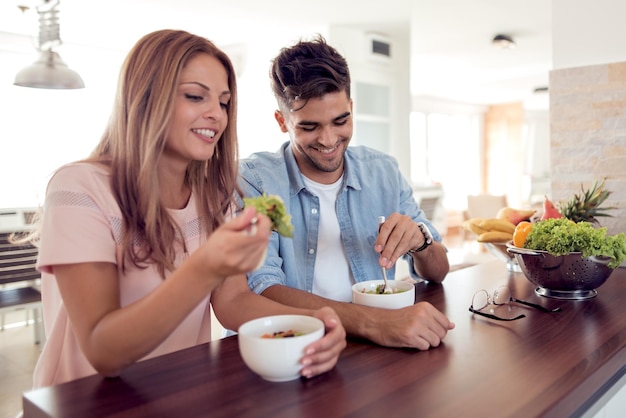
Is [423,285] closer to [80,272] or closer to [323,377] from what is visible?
[323,377]

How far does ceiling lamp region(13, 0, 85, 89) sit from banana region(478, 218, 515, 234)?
3.41 m

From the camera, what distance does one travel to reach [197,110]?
1206mm

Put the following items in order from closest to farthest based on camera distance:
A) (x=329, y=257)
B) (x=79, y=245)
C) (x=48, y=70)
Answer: (x=79, y=245) < (x=329, y=257) < (x=48, y=70)

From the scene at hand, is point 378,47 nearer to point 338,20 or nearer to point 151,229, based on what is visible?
point 338,20

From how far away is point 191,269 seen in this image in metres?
0.85

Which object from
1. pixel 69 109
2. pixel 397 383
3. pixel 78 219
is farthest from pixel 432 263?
pixel 69 109

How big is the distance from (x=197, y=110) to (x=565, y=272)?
1.01m

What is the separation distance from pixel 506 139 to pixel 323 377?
37.6 ft

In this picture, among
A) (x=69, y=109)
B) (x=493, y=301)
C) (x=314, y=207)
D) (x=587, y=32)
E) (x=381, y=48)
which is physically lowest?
(x=493, y=301)

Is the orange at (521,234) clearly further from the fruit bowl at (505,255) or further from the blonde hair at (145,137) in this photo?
the blonde hair at (145,137)

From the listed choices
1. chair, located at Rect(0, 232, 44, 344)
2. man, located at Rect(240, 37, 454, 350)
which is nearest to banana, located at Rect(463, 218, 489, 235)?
man, located at Rect(240, 37, 454, 350)

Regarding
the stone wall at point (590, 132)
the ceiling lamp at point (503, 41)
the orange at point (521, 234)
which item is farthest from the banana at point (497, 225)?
the ceiling lamp at point (503, 41)

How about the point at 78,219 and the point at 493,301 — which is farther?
the point at 493,301

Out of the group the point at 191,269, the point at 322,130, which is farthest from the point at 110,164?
the point at 322,130
